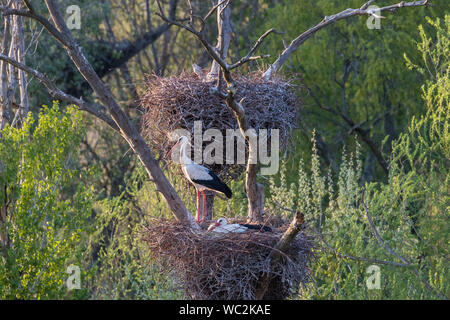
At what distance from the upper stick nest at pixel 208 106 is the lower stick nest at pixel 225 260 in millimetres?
1216

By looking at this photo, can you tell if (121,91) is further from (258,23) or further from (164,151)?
(164,151)

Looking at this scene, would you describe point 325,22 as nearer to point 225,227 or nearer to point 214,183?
point 214,183

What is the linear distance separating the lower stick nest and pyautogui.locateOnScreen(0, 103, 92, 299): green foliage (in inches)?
121

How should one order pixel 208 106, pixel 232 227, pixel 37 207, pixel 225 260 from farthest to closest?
1. pixel 37 207
2. pixel 208 106
3. pixel 232 227
4. pixel 225 260

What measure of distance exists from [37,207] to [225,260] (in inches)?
154

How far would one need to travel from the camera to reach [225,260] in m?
6.89

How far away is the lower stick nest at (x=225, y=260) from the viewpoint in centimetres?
684

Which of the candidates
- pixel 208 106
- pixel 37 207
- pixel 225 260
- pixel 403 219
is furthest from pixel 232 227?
pixel 403 219

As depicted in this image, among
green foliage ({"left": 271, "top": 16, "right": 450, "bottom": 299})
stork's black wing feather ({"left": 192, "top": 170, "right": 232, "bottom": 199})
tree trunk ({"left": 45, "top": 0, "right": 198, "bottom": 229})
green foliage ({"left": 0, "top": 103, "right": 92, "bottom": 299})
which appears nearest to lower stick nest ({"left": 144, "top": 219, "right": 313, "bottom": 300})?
tree trunk ({"left": 45, "top": 0, "right": 198, "bottom": 229})

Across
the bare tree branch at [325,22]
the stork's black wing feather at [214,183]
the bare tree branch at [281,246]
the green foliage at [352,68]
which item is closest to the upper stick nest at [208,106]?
the bare tree branch at [325,22]

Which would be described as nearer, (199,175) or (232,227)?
(232,227)

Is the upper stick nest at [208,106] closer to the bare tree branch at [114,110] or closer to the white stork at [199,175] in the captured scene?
the white stork at [199,175]

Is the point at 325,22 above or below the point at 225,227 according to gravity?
above
